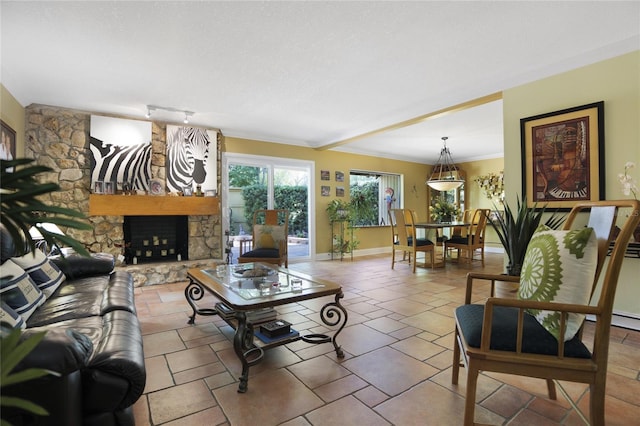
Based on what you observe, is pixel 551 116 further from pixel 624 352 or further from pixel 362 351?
pixel 362 351

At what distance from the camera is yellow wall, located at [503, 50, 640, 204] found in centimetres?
270

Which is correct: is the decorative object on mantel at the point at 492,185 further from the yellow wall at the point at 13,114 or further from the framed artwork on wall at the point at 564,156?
the yellow wall at the point at 13,114

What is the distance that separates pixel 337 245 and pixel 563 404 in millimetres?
5194

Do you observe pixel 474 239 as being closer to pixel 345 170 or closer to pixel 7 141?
pixel 345 170

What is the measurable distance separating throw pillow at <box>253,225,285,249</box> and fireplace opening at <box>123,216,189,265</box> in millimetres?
1211

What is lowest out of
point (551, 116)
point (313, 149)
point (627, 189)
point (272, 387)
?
point (272, 387)

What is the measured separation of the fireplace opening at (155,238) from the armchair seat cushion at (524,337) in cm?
462

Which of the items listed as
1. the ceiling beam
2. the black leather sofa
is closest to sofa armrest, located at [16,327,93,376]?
the black leather sofa

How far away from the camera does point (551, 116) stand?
3.13m

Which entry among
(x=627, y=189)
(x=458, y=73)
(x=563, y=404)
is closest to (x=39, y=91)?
(x=458, y=73)

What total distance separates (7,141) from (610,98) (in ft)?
19.2

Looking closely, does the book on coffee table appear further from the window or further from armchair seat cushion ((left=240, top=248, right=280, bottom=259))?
the window

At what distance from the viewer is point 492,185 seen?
7.72 metres

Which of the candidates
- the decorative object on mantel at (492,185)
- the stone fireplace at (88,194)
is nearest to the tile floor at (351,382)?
the stone fireplace at (88,194)
